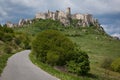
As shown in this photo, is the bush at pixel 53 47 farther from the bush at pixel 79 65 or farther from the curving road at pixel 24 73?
the curving road at pixel 24 73

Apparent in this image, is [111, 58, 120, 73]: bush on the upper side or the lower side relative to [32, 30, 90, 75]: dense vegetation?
lower

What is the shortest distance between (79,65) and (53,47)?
5725mm

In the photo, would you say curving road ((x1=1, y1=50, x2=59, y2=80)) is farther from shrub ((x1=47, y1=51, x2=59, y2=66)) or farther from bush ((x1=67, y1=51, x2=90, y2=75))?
bush ((x1=67, y1=51, x2=90, y2=75))

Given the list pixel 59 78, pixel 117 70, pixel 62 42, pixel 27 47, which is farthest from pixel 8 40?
pixel 59 78

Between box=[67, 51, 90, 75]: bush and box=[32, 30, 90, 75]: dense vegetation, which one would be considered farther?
box=[32, 30, 90, 75]: dense vegetation

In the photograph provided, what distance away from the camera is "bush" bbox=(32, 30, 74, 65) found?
4972 cm

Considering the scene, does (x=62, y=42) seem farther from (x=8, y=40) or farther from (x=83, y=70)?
(x=8, y=40)

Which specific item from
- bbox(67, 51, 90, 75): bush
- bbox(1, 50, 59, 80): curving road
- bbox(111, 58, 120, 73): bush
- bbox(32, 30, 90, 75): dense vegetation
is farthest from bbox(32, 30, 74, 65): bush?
bbox(111, 58, 120, 73): bush

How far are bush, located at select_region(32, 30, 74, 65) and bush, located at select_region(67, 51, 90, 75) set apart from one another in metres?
1.30

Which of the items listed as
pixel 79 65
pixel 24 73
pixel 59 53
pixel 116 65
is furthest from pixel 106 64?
pixel 24 73

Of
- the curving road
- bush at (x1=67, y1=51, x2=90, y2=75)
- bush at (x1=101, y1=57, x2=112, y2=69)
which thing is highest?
the curving road

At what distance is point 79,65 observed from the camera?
48750 mm

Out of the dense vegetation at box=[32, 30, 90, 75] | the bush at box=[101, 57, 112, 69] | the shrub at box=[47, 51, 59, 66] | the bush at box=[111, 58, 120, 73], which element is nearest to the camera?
the shrub at box=[47, 51, 59, 66]

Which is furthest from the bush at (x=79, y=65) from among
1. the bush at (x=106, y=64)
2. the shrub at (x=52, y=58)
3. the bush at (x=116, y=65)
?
the bush at (x=106, y=64)
